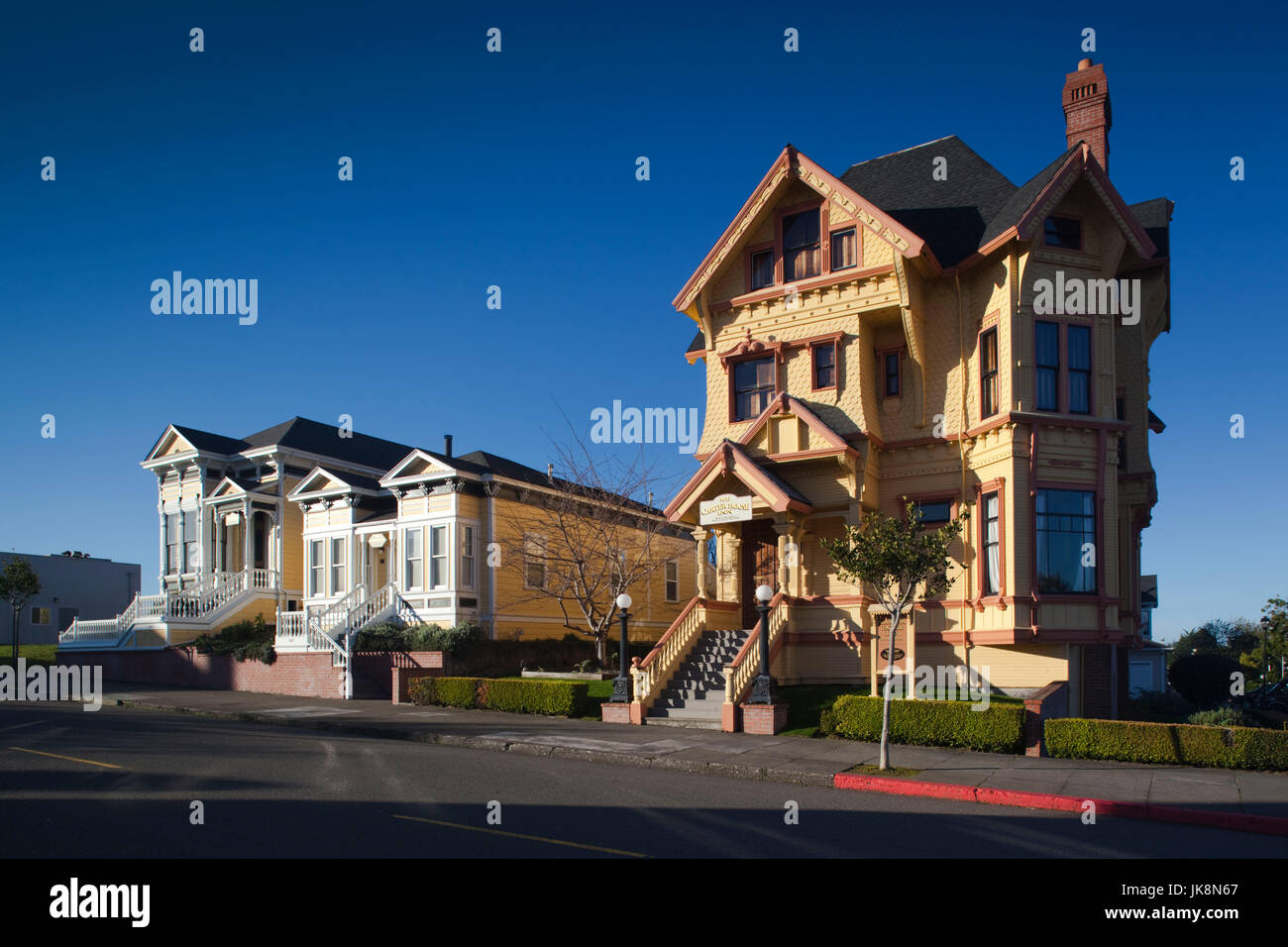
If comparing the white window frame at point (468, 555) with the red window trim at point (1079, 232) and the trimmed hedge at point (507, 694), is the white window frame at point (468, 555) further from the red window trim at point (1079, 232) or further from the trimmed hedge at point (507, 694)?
the red window trim at point (1079, 232)

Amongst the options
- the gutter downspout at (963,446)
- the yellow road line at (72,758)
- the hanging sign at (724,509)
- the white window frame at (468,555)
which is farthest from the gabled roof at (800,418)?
the yellow road line at (72,758)

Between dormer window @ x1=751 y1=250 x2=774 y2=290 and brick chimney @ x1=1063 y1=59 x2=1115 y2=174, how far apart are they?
800 cm

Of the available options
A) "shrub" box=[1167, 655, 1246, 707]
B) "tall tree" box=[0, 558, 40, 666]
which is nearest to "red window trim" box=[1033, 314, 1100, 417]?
"shrub" box=[1167, 655, 1246, 707]

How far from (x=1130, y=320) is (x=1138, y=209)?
12.1 ft

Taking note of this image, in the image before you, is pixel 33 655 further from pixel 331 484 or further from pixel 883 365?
pixel 883 365

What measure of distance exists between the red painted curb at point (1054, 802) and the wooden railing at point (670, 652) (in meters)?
7.48

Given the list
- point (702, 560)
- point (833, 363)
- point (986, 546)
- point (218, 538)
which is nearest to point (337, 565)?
point (218, 538)

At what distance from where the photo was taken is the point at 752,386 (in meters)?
25.9

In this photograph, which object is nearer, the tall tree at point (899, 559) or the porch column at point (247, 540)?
the tall tree at point (899, 559)

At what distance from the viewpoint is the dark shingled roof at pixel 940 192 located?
24234 millimetres

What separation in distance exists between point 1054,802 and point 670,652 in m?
10.6

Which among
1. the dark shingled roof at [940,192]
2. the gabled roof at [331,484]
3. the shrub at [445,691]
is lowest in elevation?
the shrub at [445,691]

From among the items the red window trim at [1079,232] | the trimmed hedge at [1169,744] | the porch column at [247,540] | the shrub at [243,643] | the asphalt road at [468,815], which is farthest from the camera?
the porch column at [247,540]

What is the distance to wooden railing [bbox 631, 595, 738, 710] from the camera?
70.5 feet
